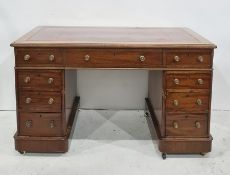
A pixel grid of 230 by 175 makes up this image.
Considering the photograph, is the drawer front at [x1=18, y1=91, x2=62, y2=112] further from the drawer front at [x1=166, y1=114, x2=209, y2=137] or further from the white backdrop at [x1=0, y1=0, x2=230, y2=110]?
the white backdrop at [x1=0, y1=0, x2=230, y2=110]

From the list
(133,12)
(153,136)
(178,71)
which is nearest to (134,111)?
(153,136)

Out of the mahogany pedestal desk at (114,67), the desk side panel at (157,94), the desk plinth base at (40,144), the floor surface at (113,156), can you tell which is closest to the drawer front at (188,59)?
the mahogany pedestal desk at (114,67)

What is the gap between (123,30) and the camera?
304cm

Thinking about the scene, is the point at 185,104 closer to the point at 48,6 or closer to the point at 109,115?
the point at 109,115

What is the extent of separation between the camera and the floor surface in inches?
96.9

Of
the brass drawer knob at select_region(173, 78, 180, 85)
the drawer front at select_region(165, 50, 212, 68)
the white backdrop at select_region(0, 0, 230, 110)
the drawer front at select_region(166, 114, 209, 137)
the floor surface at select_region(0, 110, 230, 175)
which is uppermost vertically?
the white backdrop at select_region(0, 0, 230, 110)

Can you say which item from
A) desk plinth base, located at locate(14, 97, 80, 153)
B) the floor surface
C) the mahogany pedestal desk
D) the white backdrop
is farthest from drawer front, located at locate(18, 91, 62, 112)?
the white backdrop

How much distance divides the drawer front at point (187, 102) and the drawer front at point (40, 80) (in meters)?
0.67

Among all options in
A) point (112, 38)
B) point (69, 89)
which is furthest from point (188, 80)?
point (69, 89)

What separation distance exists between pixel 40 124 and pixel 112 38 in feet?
2.28

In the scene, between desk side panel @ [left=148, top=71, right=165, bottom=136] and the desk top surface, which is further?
desk side panel @ [left=148, top=71, right=165, bottom=136]

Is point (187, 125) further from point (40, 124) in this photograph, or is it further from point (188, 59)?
point (40, 124)

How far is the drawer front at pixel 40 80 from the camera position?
2.52 metres

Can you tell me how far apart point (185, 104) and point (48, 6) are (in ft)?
4.46
